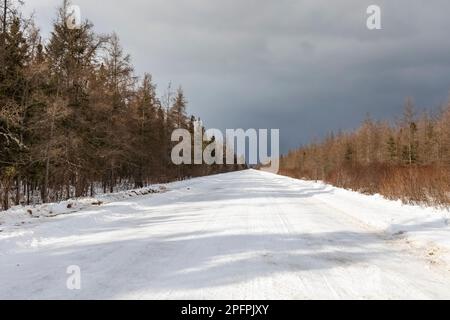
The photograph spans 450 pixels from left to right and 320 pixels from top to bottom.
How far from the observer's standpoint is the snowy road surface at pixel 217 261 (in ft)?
16.6

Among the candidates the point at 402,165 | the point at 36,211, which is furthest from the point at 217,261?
the point at 402,165

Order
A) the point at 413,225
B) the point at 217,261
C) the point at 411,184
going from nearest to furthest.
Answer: the point at 217,261, the point at 413,225, the point at 411,184

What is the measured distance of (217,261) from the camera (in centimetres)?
662

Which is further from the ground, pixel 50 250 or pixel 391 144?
pixel 391 144

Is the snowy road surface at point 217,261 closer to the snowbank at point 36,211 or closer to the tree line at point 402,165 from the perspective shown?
the snowbank at point 36,211

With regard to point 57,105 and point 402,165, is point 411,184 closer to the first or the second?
point 402,165

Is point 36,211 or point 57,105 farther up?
point 57,105

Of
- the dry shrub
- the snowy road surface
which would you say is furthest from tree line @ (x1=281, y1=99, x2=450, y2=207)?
the snowy road surface

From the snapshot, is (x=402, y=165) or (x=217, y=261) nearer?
(x=217, y=261)

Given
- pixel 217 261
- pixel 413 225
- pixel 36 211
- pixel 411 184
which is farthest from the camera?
pixel 411 184
